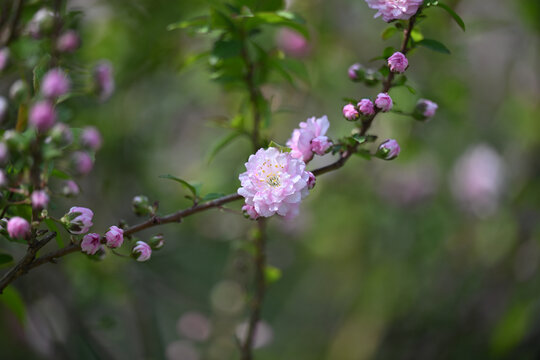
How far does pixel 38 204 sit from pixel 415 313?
245 centimetres

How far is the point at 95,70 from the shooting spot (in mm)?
1212

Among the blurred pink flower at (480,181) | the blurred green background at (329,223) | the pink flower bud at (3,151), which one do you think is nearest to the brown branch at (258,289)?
the blurred green background at (329,223)

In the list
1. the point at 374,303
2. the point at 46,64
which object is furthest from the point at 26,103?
the point at 374,303

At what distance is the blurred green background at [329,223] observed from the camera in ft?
7.44

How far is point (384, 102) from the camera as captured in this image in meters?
0.97

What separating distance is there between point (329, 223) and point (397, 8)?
2103mm

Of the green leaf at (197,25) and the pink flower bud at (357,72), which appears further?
the green leaf at (197,25)

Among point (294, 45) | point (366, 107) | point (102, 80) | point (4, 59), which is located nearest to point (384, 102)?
point (366, 107)

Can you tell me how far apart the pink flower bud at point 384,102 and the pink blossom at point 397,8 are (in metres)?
0.15

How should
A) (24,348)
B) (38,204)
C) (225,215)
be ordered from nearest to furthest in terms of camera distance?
(38,204) < (24,348) < (225,215)

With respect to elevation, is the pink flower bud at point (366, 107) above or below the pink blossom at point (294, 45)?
above

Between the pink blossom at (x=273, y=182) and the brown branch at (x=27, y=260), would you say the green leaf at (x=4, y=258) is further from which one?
the pink blossom at (x=273, y=182)

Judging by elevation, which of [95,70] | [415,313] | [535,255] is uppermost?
[95,70]

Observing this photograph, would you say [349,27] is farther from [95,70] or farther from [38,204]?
[38,204]
